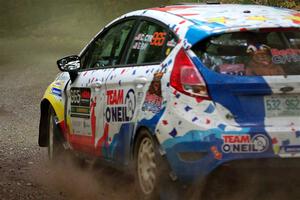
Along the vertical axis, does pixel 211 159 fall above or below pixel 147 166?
above

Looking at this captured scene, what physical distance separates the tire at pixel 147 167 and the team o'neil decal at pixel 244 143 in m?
0.62

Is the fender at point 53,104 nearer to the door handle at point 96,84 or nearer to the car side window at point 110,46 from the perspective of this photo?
the car side window at point 110,46

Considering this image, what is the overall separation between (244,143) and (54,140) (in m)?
3.58

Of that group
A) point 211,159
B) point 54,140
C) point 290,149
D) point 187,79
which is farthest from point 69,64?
point 290,149

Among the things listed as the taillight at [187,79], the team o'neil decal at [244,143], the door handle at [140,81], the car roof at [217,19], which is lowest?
the team o'neil decal at [244,143]

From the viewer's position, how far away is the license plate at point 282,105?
519 centimetres

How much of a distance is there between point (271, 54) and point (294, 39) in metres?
0.31

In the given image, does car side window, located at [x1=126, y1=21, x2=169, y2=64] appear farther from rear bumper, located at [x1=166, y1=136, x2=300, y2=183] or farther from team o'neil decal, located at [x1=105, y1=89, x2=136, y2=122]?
rear bumper, located at [x1=166, y1=136, x2=300, y2=183]

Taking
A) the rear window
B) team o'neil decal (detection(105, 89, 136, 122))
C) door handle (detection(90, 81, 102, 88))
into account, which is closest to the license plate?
the rear window

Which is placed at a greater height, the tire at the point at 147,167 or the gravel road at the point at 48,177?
the tire at the point at 147,167

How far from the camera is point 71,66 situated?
758cm

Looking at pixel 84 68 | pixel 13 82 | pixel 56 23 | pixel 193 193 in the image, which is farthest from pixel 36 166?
pixel 56 23

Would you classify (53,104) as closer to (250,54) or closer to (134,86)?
(134,86)

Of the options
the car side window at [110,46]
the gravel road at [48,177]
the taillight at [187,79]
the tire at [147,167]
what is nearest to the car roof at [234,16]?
the taillight at [187,79]
